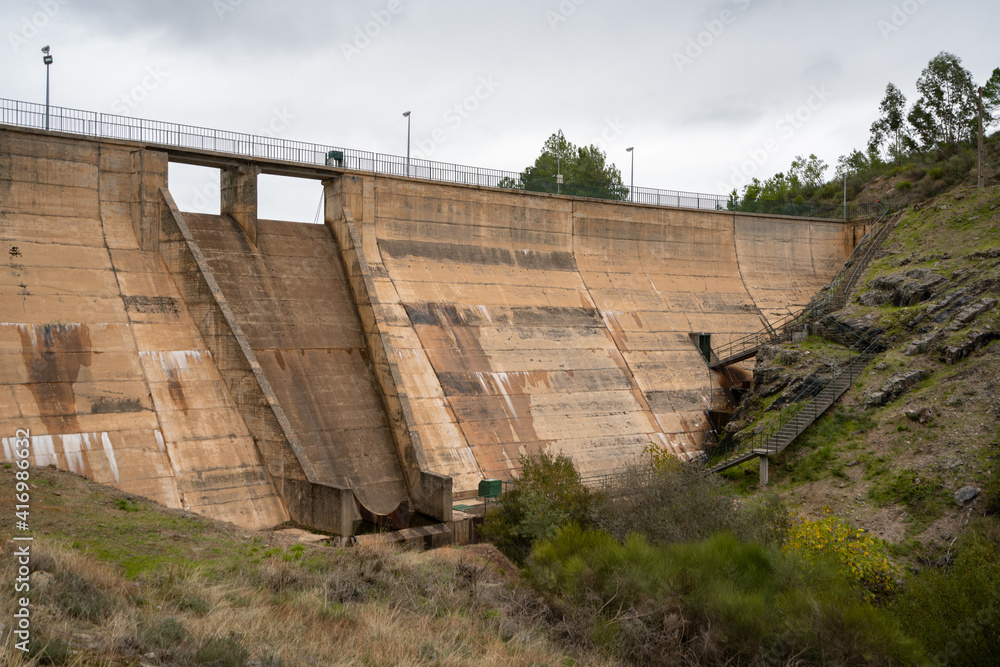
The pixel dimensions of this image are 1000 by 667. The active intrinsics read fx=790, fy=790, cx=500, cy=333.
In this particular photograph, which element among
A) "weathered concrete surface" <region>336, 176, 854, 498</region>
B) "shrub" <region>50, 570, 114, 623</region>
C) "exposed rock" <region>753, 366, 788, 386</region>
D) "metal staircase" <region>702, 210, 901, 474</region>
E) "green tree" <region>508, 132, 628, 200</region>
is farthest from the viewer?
"green tree" <region>508, 132, 628, 200</region>

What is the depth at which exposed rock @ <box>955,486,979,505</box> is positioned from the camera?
20.5 m

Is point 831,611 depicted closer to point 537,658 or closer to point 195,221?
point 537,658

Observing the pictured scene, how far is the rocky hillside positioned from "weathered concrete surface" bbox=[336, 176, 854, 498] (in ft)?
13.3

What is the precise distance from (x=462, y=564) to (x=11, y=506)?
28.9 ft

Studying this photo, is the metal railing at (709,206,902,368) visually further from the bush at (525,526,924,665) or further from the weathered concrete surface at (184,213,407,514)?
the bush at (525,526,924,665)

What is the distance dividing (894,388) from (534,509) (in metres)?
13.8

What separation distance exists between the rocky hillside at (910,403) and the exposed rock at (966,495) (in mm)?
23

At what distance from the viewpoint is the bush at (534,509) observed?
19.7 meters

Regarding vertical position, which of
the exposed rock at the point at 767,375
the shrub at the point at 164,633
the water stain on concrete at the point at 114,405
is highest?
the exposed rock at the point at 767,375

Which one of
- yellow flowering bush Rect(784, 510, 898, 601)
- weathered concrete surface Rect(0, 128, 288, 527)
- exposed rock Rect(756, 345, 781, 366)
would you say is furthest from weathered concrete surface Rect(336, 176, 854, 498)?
yellow flowering bush Rect(784, 510, 898, 601)

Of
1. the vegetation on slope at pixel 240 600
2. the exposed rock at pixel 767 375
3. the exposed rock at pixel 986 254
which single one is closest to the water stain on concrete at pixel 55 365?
the vegetation on slope at pixel 240 600

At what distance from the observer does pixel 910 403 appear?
2506 centimetres

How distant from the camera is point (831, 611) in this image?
10.8 metres

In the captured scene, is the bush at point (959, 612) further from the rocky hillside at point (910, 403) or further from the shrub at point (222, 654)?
the shrub at point (222, 654)
